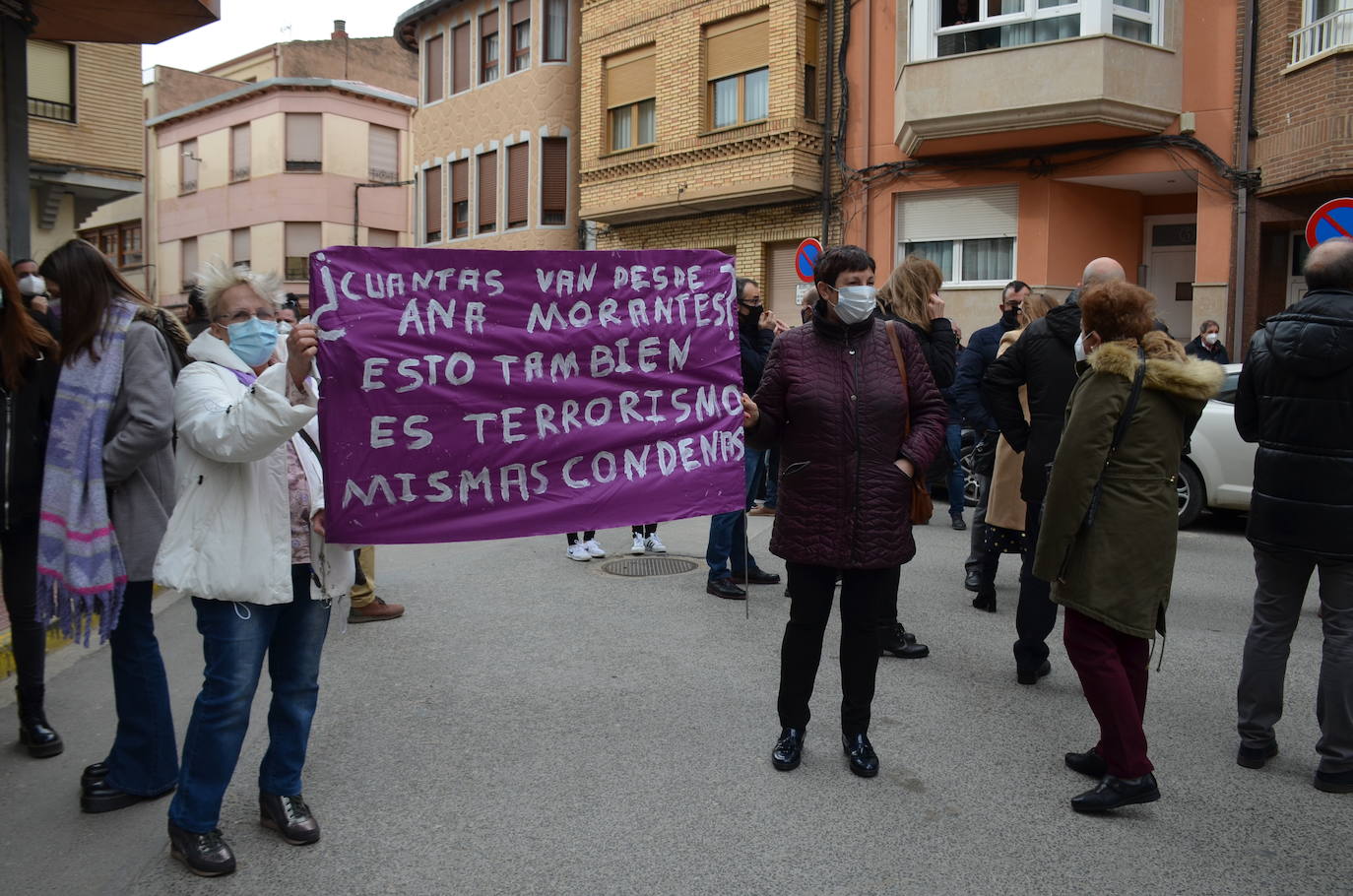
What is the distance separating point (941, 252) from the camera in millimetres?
18047

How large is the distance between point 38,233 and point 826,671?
1965 centimetres

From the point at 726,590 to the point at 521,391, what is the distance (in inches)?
138

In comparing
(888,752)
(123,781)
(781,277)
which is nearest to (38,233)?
(781,277)

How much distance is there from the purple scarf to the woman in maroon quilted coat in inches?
93.5

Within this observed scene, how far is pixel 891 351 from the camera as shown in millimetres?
4242

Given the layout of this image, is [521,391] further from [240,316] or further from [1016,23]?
[1016,23]

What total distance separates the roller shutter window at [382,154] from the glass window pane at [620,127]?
21.6 m

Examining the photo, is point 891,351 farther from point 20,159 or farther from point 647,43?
point 647,43

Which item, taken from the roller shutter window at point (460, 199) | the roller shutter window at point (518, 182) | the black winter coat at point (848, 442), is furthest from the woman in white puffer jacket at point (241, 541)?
the roller shutter window at point (460, 199)

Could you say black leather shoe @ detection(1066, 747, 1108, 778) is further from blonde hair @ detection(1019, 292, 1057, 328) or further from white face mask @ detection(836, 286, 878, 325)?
blonde hair @ detection(1019, 292, 1057, 328)

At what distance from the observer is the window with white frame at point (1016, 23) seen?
51.8ft

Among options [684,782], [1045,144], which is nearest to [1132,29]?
[1045,144]

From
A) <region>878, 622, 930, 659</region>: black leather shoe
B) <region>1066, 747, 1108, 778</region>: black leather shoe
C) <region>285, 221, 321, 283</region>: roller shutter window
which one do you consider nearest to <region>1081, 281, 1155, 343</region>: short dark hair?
<region>1066, 747, 1108, 778</region>: black leather shoe

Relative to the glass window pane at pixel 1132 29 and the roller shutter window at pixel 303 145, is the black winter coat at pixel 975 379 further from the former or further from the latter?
the roller shutter window at pixel 303 145
